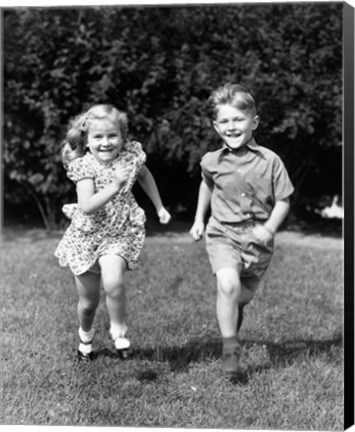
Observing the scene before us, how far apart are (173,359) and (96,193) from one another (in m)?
0.71

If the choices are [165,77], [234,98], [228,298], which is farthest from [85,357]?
[165,77]

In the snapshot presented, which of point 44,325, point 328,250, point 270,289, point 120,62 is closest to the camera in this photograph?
point 44,325

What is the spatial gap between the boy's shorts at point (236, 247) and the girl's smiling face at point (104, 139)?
43 centimetres

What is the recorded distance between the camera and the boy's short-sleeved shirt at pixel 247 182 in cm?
281

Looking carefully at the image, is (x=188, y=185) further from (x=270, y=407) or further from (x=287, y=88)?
(x=270, y=407)

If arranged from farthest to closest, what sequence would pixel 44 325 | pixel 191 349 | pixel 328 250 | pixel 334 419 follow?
pixel 328 250 → pixel 44 325 → pixel 191 349 → pixel 334 419

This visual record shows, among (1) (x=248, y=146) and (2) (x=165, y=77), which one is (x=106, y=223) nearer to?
(1) (x=248, y=146)

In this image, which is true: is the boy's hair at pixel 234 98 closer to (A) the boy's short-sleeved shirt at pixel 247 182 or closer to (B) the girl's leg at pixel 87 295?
(A) the boy's short-sleeved shirt at pixel 247 182

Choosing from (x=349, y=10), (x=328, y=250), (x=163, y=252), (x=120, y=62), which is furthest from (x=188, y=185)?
(x=349, y=10)

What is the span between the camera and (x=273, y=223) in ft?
9.03

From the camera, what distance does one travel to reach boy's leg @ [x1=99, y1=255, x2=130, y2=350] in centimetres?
281

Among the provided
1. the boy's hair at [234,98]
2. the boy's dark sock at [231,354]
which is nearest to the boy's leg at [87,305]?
the boy's dark sock at [231,354]

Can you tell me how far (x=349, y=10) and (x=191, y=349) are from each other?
1380 millimetres

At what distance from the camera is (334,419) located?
8.63 feet
